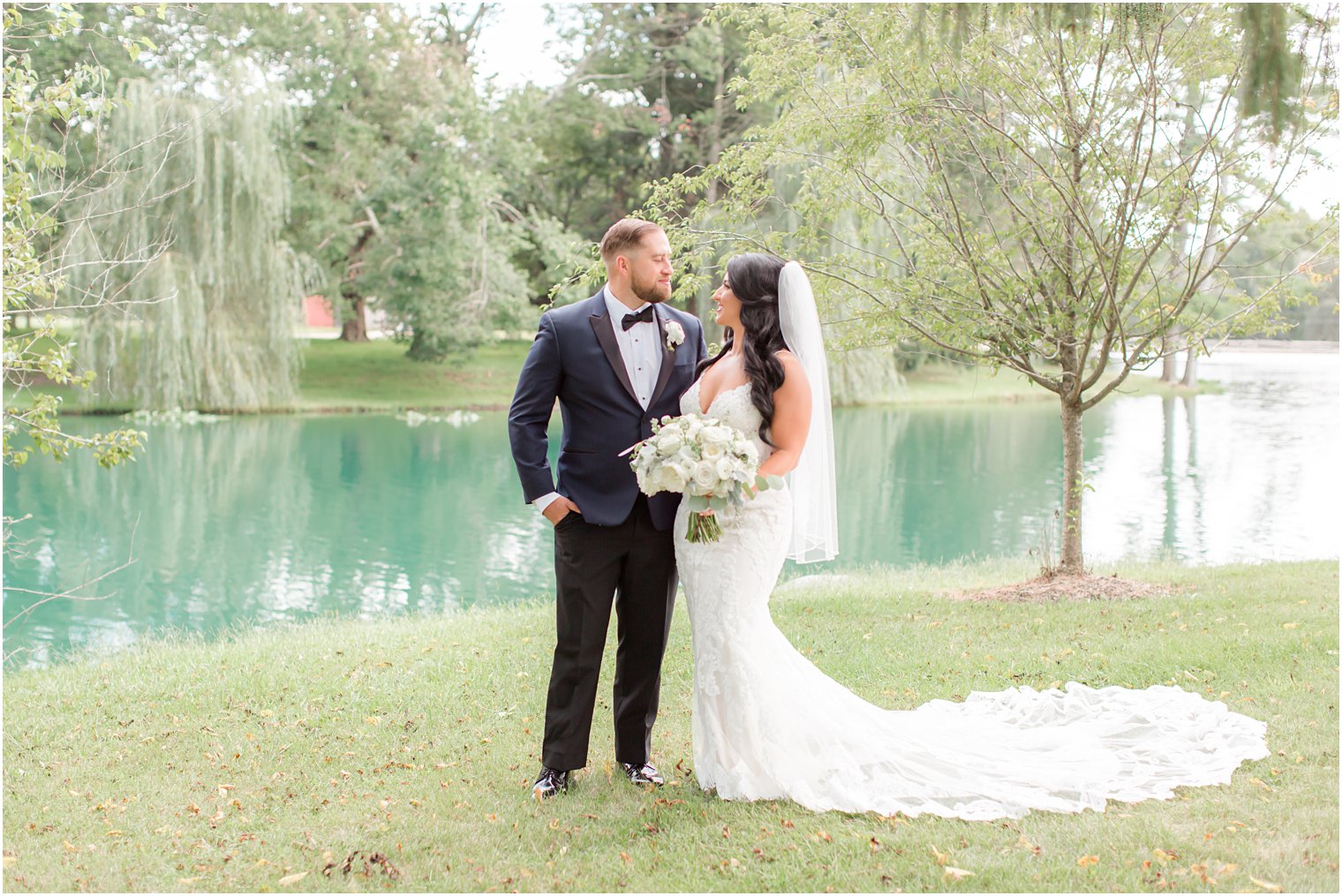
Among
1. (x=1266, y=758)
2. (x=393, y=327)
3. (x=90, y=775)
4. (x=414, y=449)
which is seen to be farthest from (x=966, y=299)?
(x=393, y=327)

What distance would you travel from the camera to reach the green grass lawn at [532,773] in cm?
318

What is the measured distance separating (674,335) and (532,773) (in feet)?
5.45

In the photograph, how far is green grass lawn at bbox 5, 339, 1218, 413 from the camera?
26203 millimetres

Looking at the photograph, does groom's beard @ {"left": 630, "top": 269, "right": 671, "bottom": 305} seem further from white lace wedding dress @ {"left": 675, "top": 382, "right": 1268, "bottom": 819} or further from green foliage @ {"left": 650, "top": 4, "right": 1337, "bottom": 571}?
green foliage @ {"left": 650, "top": 4, "right": 1337, "bottom": 571}

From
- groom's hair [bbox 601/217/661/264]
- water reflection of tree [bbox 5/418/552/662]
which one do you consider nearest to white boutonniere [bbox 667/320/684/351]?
groom's hair [bbox 601/217/661/264]

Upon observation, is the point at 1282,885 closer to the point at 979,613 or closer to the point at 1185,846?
the point at 1185,846

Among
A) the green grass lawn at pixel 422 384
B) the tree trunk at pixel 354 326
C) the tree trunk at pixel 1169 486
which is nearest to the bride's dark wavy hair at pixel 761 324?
the tree trunk at pixel 1169 486

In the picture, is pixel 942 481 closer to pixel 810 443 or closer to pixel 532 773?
pixel 810 443

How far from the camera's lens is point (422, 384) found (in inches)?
1112

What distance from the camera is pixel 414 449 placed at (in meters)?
20.5

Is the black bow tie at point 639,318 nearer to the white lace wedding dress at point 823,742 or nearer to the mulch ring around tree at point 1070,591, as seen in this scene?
the white lace wedding dress at point 823,742

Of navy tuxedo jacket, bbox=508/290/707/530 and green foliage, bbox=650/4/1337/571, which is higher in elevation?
green foliage, bbox=650/4/1337/571

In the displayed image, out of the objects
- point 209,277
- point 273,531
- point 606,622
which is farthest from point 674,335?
point 209,277

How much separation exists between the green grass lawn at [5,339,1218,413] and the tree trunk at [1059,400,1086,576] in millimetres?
16928
